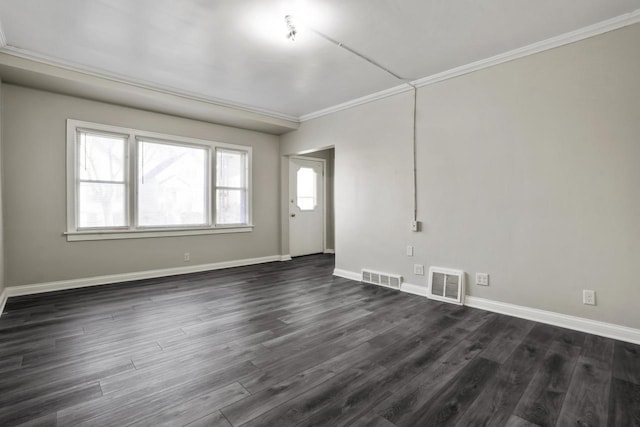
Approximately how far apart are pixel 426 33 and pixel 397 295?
9.33 ft

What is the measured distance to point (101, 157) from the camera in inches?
172

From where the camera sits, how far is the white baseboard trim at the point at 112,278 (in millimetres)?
3820

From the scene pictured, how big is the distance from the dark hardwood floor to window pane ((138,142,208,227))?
5.63ft

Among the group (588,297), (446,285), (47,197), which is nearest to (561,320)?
(588,297)

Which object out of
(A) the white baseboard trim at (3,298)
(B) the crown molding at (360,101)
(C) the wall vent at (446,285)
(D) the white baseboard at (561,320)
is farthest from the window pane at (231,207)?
(D) the white baseboard at (561,320)

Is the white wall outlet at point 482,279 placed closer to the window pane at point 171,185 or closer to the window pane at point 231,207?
the window pane at point 231,207

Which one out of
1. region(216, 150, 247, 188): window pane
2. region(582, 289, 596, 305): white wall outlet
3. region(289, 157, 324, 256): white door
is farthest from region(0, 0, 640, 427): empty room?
region(289, 157, 324, 256): white door

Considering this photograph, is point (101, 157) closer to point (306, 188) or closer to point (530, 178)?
point (306, 188)

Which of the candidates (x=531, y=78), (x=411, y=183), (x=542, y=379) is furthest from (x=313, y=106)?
Answer: (x=542, y=379)

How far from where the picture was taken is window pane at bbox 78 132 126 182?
4230 mm

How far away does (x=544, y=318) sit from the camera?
9.66 feet

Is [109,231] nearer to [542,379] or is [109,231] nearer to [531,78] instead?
[542,379]

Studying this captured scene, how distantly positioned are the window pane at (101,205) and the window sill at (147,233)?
129 mm

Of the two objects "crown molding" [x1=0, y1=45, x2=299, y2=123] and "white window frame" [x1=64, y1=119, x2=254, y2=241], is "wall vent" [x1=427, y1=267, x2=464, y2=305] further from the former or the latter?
"crown molding" [x1=0, y1=45, x2=299, y2=123]
